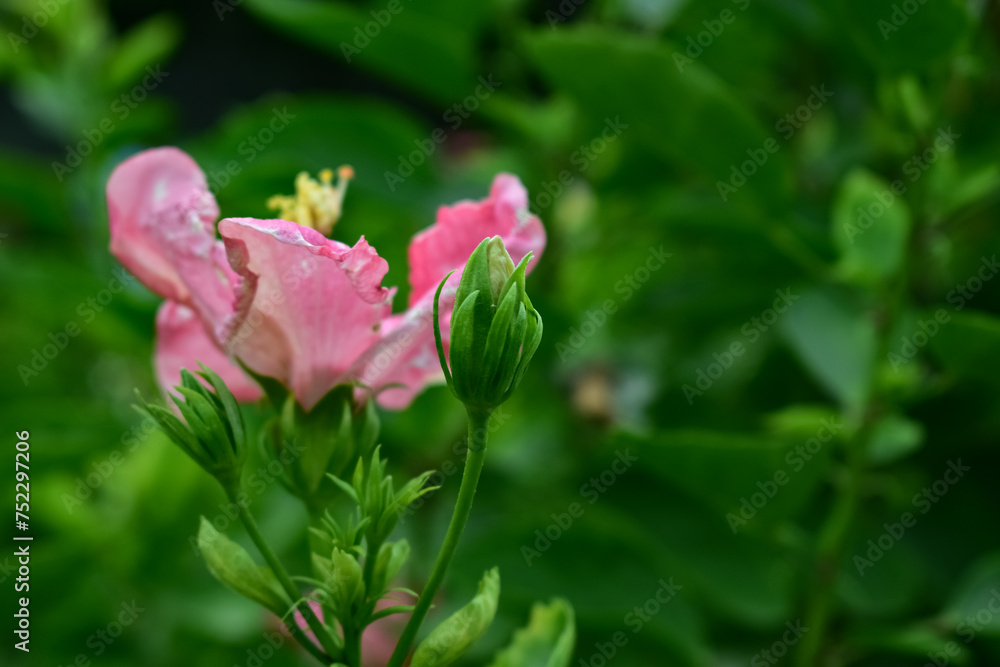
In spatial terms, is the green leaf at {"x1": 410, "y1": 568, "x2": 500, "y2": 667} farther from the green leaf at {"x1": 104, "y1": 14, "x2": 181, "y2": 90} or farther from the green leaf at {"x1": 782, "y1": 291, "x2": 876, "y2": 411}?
the green leaf at {"x1": 104, "y1": 14, "x2": 181, "y2": 90}

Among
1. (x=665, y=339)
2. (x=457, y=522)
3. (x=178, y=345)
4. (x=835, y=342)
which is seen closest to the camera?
(x=457, y=522)

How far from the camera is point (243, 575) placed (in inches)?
13.6

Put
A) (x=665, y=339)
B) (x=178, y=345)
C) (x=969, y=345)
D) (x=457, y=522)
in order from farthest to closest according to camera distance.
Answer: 1. (x=665, y=339)
2. (x=969, y=345)
3. (x=178, y=345)
4. (x=457, y=522)

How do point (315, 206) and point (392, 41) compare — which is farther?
point (392, 41)

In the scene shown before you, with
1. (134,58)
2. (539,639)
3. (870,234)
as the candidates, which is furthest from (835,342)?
(134,58)

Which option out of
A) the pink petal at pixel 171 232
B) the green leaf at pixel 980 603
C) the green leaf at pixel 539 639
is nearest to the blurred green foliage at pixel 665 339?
the green leaf at pixel 980 603

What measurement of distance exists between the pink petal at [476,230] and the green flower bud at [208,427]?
0.32ft

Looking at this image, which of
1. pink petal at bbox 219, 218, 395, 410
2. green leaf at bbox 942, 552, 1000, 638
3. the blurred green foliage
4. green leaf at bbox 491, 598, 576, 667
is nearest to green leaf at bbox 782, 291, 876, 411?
the blurred green foliage

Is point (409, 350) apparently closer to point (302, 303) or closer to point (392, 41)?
point (302, 303)

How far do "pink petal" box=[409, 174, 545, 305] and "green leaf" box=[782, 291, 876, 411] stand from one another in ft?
1.27

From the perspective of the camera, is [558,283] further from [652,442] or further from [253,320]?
[253,320]

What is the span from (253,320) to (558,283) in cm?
51

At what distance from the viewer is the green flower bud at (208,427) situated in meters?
0.35

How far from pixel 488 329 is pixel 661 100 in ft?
1.32
